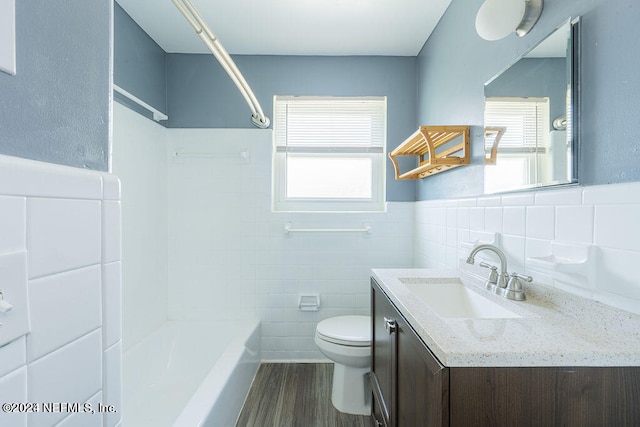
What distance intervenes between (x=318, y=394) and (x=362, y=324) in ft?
1.76

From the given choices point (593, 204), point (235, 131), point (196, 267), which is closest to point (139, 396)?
point (196, 267)

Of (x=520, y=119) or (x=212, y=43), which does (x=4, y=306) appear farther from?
(x=520, y=119)

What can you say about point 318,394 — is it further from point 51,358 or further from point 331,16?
point 331,16

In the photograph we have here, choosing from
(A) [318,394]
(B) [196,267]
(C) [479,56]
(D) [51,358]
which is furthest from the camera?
(B) [196,267]

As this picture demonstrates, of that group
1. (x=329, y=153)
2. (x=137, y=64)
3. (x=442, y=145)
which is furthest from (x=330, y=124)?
(x=137, y=64)

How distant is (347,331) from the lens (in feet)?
5.91

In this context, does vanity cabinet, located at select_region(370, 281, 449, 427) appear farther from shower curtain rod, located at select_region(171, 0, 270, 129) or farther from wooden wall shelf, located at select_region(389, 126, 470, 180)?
shower curtain rod, located at select_region(171, 0, 270, 129)

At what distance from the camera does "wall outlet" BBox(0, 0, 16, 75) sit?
13.1 inches

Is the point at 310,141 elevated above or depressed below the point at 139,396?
above

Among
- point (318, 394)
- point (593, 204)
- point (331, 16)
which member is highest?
point (331, 16)

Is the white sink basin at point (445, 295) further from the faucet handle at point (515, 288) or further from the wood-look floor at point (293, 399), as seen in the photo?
the wood-look floor at point (293, 399)

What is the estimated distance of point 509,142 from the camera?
1211 millimetres

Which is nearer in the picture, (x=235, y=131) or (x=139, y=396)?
(x=139, y=396)

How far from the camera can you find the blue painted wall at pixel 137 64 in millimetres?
1778
